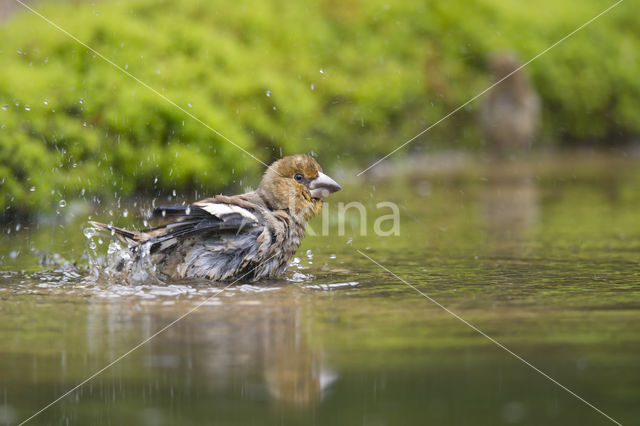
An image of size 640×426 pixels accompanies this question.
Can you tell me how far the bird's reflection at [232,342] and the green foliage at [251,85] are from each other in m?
3.42

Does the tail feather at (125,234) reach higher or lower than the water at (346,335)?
higher

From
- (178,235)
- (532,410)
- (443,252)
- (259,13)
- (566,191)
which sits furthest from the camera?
(259,13)

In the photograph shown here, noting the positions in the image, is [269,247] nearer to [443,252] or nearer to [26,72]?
[443,252]

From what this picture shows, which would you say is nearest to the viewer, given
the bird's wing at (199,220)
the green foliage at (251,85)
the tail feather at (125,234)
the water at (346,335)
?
the water at (346,335)

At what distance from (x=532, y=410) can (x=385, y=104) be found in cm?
874

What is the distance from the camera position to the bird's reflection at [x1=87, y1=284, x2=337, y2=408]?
310cm

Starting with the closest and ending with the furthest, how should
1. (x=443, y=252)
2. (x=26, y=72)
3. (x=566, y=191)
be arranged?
(x=443, y=252) < (x=26, y=72) < (x=566, y=191)

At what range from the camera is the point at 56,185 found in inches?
297

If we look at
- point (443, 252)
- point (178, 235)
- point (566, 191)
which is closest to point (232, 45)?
point (566, 191)

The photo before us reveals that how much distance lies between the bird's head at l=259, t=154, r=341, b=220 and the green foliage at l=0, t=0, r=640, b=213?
2678 mm

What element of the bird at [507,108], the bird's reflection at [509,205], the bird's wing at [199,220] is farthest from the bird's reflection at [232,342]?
the bird at [507,108]

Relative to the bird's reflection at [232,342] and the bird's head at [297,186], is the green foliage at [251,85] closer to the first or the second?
the bird's head at [297,186]

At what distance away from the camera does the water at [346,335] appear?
2893 millimetres

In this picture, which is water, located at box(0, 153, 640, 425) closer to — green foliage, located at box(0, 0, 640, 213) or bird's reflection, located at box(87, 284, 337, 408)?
bird's reflection, located at box(87, 284, 337, 408)
